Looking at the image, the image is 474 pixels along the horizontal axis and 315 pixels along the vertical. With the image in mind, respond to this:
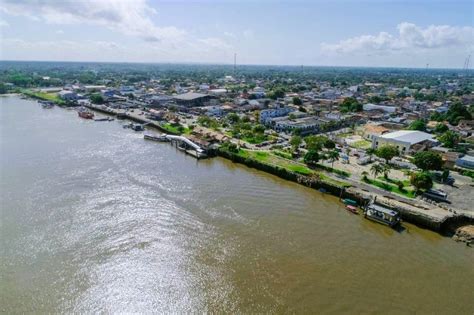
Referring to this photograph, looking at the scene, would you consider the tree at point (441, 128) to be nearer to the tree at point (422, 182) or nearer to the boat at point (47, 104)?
the tree at point (422, 182)

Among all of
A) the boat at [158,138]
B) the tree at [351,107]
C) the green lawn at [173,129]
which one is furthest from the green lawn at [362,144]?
the boat at [158,138]

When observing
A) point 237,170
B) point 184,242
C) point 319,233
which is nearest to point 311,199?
point 319,233

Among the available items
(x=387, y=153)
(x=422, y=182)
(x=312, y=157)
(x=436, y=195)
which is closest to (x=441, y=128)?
(x=387, y=153)

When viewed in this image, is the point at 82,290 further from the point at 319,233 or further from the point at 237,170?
the point at 237,170

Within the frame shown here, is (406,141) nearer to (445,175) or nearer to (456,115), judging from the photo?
(445,175)

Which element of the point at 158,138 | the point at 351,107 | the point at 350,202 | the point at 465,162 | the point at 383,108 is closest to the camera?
the point at 350,202
